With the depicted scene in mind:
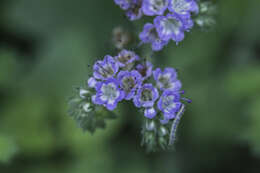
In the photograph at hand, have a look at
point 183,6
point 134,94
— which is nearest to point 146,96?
point 134,94

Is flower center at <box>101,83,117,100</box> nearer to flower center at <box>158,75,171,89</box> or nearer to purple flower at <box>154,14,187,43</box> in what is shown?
flower center at <box>158,75,171,89</box>

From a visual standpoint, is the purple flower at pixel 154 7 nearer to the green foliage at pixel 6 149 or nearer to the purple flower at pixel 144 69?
the purple flower at pixel 144 69

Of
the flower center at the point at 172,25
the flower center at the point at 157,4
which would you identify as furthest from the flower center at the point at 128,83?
the flower center at the point at 157,4

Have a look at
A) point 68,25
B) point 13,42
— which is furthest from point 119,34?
point 13,42

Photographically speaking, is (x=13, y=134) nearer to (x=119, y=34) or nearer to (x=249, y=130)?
(x=119, y=34)

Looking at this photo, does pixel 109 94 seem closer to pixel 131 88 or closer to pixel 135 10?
pixel 131 88

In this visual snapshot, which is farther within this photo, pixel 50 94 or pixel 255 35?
pixel 255 35

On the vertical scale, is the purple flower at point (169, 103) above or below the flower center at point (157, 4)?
below
